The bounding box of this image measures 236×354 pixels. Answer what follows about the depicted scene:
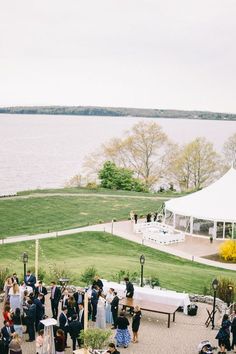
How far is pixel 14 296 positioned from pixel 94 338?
475cm

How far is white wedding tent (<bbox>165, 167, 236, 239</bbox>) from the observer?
3900cm

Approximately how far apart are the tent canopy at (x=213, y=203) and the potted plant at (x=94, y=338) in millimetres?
23135

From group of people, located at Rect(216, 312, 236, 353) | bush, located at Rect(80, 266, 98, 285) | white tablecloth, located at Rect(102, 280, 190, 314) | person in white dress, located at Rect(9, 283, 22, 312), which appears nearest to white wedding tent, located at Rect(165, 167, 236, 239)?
bush, located at Rect(80, 266, 98, 285)

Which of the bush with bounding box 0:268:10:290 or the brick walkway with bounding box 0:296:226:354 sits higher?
the bush with bounding box 0:268:10:290

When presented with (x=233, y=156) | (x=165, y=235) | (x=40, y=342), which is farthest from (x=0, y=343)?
(x=233, y=156)

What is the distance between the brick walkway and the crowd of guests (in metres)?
0.47

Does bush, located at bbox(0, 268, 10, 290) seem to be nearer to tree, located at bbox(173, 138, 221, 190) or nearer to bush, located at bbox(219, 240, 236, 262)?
bush, located at bbox(219, 240, 236, 262)

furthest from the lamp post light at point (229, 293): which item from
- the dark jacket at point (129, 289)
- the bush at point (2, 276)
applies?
the bush at point (2, 276)

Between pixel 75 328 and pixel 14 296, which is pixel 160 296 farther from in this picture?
pixel 14 296

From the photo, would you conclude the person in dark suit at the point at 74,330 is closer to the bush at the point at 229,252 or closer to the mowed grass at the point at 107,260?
the mowed grass at the point at 107,260

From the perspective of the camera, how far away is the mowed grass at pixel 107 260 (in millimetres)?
27406

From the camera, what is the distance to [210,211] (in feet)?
129

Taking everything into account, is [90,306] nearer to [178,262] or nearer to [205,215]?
[178,262]

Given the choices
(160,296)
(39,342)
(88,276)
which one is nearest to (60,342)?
(39,342)
